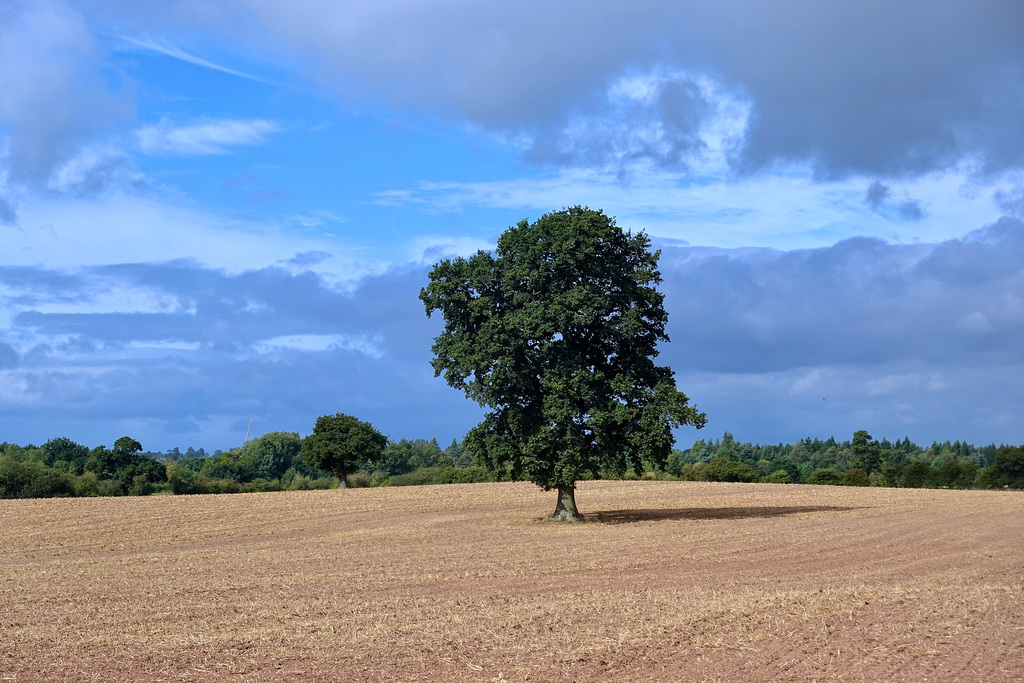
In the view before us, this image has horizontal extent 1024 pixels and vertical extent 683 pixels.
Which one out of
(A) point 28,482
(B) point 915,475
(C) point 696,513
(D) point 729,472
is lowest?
(C) point 696,513

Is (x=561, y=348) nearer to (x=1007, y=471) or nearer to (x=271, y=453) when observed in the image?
(x=1007, y=471)

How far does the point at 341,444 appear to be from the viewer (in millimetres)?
80438

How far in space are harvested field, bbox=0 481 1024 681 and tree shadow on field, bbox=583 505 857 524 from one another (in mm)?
884

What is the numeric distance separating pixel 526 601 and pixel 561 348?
20644 millimetres

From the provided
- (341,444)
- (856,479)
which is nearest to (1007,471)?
(856,479)

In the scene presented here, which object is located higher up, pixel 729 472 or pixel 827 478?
pixel 729 472

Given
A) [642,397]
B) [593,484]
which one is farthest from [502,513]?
[593,484]

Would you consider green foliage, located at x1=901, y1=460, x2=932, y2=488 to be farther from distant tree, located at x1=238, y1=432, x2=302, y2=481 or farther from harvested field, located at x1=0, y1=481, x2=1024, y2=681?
distant tree, located at x1=238, y1=432, x2=302, y2=481

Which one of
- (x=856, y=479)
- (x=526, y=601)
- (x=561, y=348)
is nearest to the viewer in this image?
(x=526, y=601)

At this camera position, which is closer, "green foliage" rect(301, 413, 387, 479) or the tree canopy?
the tree canopy

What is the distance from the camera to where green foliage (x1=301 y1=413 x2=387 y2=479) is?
8050 cm

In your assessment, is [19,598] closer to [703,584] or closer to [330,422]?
[703,584]

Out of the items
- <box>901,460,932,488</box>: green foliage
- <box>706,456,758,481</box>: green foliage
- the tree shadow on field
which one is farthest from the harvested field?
<box>901,460,932,488</box>: green foliage

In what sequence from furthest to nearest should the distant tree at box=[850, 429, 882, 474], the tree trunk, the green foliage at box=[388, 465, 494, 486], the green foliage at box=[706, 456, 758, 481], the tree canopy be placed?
the distant tree at box=[850, 429, 882, 474]
the green foliage at box=[706, 456, 758, 481]
the green foliage at box=[388, 465, 494, 486]
the tree trunk
the tree canopy
